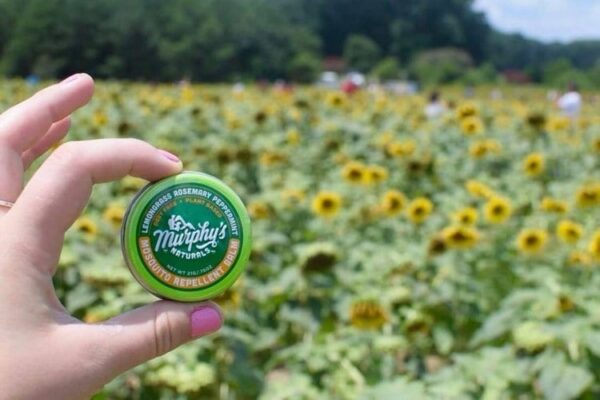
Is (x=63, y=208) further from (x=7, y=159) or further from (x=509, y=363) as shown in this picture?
(x=509, y=363)

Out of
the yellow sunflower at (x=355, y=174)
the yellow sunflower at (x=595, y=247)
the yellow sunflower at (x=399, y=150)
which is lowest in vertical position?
the yellow sunflower at (x=399, y=150)

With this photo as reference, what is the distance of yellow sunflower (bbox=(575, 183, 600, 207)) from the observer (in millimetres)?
3867

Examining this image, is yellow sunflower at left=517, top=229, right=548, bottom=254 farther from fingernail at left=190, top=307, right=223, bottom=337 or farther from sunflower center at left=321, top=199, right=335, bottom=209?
fingernail at left=190, top=307, right=223, bottom=337

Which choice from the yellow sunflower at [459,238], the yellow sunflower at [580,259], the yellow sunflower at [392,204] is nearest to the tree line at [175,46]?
the yellow sunflower at [392,204]

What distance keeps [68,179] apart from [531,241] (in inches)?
108

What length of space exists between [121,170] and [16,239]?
0.13 m

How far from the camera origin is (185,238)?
93 cm

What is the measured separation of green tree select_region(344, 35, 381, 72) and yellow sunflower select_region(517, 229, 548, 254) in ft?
189

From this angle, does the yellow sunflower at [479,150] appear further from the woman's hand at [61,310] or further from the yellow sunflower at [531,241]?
the woman's hand at [61,310]

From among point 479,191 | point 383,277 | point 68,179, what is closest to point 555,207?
point 479,191

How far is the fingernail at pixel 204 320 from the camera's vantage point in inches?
36.4

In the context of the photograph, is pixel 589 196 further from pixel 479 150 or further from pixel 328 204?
pixel 479 150

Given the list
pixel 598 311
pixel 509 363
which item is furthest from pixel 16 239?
pixel 598 311

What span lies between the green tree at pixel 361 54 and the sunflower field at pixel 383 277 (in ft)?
183
